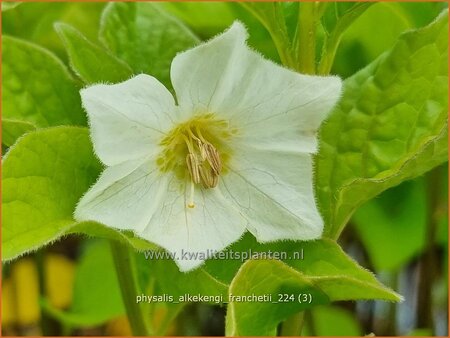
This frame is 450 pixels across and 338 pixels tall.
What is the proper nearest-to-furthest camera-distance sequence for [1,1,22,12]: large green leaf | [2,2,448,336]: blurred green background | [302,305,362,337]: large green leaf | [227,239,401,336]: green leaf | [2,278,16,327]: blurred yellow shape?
1. [227,239,401,336]: green leaf
2. [1,1,22,12]: large green leaf
3. [2,2,448,336]: blurred green background
4. [302,305,362,337]: large green leaf
5. [2,278,16,327]: blurred yellow shape

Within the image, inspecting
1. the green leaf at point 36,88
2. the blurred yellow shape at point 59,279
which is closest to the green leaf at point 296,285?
the green leaf at point 36,88

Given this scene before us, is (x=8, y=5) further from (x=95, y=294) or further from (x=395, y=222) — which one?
(x=395, y=222)

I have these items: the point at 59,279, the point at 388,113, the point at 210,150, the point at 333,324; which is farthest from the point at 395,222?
the point at 59,279

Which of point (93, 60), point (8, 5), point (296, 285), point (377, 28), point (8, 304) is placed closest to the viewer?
point (296, 285)

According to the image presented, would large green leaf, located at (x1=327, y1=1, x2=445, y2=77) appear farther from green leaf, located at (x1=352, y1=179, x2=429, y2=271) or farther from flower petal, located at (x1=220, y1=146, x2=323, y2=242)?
flower petal, located at (x1=220, y1=146, x2=323, y2=242)

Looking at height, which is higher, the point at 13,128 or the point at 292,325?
the point at 13,128

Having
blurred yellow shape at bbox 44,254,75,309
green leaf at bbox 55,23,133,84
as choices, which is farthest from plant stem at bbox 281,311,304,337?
blurred yellow shape at bbox 44,254,75,309

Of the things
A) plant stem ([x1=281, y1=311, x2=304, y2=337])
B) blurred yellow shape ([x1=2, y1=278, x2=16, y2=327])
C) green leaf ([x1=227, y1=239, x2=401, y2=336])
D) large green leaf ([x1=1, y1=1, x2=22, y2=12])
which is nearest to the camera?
green leaf ([x1=227, y1=239, x2=401, y2=336])
